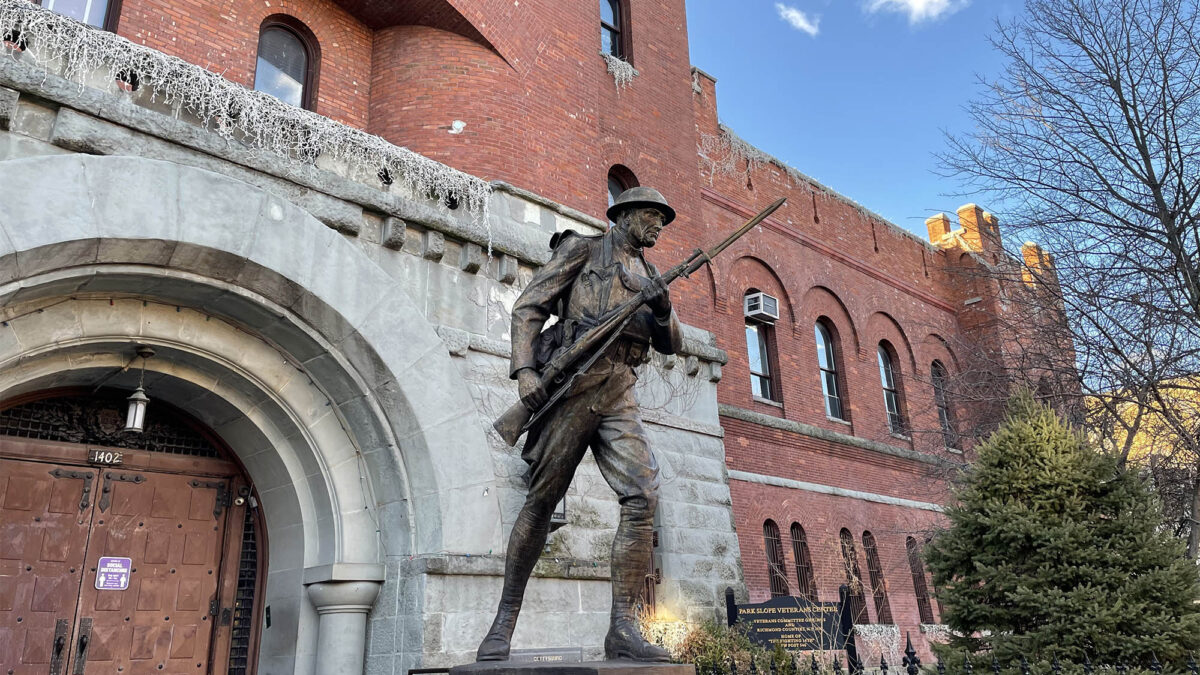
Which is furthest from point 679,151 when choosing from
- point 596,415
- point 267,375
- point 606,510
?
point 596,415

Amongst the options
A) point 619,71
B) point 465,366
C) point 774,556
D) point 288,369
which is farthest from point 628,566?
point 774,556

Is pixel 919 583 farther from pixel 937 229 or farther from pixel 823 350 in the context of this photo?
pixel 937 229

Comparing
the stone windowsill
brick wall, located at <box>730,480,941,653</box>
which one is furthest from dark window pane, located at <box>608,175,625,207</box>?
brick wall, located at <box>730,480,941,653</box>

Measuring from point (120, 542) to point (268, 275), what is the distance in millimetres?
2835

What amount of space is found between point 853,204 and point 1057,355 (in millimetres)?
10533

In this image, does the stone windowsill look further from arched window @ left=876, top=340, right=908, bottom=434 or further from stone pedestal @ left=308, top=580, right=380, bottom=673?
stone pedestal @ left=308, top=580, right=380, bottom=673

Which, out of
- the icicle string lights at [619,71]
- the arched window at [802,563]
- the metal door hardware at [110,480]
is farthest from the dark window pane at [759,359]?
the metal door hardware at [110,480]

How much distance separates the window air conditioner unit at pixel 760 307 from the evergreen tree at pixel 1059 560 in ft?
26.5

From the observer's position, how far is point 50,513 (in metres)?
7.50

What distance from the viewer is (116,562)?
767cm

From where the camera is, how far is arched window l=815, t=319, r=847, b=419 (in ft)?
62.3

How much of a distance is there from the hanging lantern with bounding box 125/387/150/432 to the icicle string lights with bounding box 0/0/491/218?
2.38m

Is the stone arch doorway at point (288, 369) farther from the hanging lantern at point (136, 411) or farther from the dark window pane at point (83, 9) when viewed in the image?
the dark window pane at point (83, 9)

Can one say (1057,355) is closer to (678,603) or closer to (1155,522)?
(1155,522)
